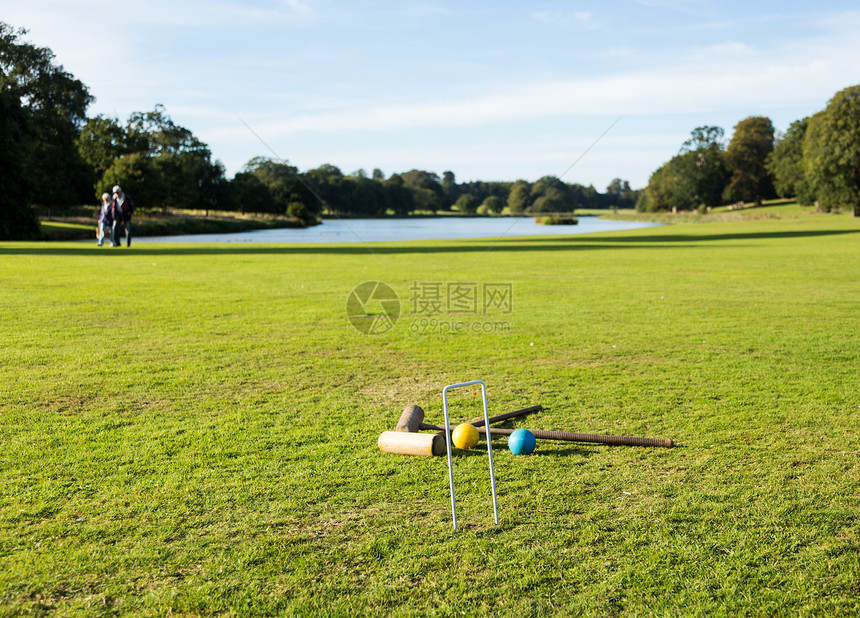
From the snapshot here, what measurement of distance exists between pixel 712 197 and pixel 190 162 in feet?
309

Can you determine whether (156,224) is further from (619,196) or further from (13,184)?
(619,196)

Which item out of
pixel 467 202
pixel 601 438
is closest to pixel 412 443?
pixel 601 438

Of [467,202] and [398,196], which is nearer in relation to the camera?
[467,202]

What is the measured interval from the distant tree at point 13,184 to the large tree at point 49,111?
22394mm

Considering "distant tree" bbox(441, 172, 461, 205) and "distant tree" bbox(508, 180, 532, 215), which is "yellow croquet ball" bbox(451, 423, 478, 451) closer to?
"distant tree" bbox(508, 180, 532, 215)

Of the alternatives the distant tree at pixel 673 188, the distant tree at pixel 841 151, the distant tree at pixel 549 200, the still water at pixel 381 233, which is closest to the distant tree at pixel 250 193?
the still water at pixel 381 233

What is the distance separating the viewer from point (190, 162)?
3883 inches

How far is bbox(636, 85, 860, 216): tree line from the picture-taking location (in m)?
83.9

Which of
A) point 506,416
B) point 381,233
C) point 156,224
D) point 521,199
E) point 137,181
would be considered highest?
point 137,181

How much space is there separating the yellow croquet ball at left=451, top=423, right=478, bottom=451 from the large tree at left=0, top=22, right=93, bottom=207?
74.9 m

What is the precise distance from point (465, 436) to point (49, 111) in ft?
280

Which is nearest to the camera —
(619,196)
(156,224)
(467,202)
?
(156,224)

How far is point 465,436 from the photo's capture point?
586 cm

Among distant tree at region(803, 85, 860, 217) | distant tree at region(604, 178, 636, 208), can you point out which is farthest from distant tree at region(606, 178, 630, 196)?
distant tree at region(803, 85, 860, 217)
